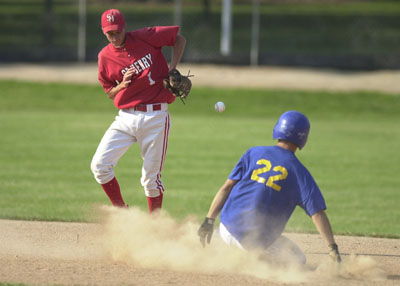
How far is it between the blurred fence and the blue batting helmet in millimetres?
18513

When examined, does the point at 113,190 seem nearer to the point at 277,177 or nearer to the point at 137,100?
the point at 137,100

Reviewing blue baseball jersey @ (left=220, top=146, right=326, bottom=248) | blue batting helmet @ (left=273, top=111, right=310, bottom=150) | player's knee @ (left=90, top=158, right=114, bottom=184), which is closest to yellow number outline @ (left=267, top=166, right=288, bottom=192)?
blue baseball jersey @ (left=220, top=146, right=326, bottom=248)

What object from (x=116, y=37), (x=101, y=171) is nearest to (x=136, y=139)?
(x=101, y=171)

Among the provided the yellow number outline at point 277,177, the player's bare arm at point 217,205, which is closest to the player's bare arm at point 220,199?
the player's bare arm at point 217,205

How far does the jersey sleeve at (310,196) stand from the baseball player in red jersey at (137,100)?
6.37 feet

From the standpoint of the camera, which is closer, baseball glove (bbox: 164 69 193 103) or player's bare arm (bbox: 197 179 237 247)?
player's bare arm (bbox: 197 179 237 247)

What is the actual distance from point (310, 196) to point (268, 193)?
342 millimetres

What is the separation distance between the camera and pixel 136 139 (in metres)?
6.83

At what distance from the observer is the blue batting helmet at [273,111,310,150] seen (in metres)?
5.33

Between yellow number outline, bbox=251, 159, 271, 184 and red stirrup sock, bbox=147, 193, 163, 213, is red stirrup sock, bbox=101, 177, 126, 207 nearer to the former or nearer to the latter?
red stirrup sock, bbox=147, 193, 163, 213

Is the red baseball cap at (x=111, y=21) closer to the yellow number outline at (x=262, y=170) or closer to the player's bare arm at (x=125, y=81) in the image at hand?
the player's bare arm at (x=125, y=81)

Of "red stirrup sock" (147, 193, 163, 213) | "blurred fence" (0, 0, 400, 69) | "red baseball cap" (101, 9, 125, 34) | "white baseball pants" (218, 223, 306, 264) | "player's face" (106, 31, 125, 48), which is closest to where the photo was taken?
"white baseball pants" (218, 223, 306, 264)

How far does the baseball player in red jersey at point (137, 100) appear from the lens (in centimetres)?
666

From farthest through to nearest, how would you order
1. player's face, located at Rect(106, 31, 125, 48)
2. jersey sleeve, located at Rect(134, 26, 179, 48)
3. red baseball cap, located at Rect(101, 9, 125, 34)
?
1. jersey sleeve, located at Rect(134, 26, 179, 48)
2. player's face, located at Rect(106, 31, 125, 48)
3. red baseball cap, located at Rect(101, 9, 125, 34)
